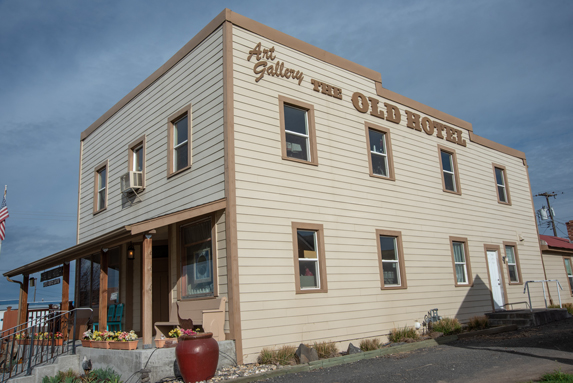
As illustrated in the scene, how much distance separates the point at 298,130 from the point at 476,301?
8525 mm

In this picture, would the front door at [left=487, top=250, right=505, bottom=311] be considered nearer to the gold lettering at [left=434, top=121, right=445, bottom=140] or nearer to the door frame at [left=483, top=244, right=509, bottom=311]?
the door frame at [left=483, top=244, right=509, bottom=311]

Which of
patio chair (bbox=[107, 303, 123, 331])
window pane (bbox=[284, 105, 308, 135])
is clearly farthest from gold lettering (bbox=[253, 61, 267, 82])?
patio chair (bbox=[107, 303, 123, 331])

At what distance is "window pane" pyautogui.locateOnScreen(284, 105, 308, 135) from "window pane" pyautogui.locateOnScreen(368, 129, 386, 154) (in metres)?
2.51

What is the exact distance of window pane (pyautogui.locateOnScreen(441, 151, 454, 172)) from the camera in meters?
17.0

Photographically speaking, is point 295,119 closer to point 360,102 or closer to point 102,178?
point 360,102

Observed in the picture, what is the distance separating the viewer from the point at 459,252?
53.0ft

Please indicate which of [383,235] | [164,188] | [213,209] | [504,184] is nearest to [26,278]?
[164,188]

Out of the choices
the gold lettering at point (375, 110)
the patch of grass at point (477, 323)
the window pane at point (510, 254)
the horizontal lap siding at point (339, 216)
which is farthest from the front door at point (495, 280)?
the gold lettering at point (375, 110)

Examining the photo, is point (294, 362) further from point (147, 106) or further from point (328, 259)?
point (147, 106)

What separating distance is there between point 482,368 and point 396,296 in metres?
4.66

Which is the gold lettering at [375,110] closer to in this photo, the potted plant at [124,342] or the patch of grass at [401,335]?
the patch of grass at [401,335]

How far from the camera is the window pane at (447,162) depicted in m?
17.0

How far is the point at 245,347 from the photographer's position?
9703 mm

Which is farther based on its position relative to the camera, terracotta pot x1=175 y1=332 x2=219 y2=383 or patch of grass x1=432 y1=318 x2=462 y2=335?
patch of grass x1=432 y1=318 x2=462 y2=335
